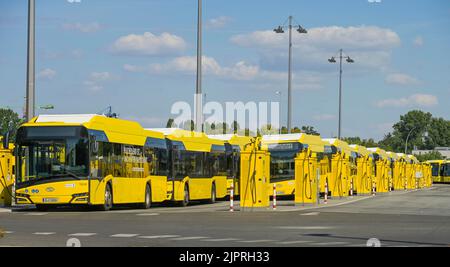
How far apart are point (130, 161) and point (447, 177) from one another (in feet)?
311

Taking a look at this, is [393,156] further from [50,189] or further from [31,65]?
[50,189]

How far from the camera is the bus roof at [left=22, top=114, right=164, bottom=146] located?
1208 inches

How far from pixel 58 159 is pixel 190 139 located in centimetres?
1091

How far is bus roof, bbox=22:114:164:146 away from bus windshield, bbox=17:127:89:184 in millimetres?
582

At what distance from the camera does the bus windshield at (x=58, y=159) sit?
1179 inches

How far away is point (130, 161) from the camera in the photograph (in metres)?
33.6

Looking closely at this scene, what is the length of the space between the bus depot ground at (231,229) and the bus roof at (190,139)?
872 centimetres

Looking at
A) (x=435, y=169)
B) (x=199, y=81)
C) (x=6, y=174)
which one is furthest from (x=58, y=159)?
(x=435, y=169)

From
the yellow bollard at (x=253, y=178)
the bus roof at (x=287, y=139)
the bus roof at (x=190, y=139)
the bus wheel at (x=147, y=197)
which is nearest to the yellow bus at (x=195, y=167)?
the bus roof at (x=190, y=139)

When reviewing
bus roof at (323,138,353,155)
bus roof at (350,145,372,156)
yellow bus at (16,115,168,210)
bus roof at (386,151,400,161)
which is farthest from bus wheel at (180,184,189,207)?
bus roof at (386,151,400,161)

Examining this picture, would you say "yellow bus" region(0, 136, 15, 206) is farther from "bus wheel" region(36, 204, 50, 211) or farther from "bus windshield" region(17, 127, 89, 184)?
"bus windshield" region(17, 127, 89, 184)

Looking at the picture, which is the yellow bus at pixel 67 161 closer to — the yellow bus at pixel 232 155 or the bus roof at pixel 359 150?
the yellow bus at pixel 232 155
